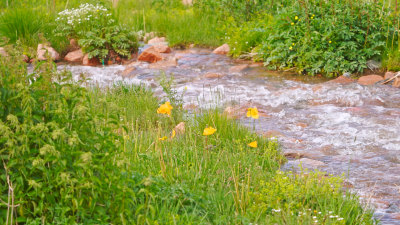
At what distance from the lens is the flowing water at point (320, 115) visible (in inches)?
189

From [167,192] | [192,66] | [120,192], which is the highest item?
[120,192]

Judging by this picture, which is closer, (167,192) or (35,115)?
(35,115)

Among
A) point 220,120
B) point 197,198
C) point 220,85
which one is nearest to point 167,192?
point 197,198

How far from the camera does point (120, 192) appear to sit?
2.98 meters

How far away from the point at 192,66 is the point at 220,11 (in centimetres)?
286

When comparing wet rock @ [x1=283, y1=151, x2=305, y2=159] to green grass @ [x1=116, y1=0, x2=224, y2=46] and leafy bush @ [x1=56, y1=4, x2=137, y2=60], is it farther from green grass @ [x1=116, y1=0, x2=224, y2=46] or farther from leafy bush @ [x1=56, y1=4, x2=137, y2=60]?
green grass @ [x1=116, y1=0, x2=224, y2=46]

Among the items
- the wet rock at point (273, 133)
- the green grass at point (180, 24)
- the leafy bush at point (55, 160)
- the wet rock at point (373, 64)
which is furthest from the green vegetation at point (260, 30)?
the leafy bush at point (55, 160)

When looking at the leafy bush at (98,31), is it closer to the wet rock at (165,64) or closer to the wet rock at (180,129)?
the wet rock at (165,64)

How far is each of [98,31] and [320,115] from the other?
5810 mm

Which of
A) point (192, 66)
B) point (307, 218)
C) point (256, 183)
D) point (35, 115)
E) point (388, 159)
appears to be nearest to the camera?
point (35, 115)

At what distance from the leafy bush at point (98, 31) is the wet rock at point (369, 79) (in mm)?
4985

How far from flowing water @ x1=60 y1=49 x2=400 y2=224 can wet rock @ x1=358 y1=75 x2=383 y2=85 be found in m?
0.28

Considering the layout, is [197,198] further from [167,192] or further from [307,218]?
[307,218]

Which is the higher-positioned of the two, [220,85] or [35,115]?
[35,115]
